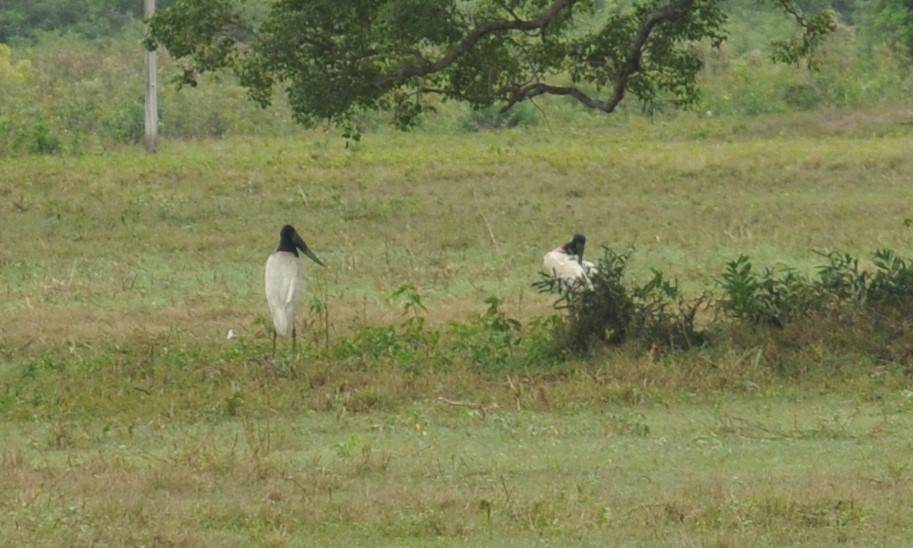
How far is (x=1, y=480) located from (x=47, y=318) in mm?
6134

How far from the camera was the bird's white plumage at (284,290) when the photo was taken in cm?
1216

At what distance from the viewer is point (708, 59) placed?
34.0 m

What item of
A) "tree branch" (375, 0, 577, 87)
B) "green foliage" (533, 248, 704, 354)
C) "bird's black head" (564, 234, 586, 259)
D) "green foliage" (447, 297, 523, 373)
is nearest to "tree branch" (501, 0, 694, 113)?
"tree branch" (375, 0, 577, 87)

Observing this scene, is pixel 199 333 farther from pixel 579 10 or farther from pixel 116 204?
pixel 116 204

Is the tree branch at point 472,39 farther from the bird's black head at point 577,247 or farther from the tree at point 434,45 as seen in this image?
the bird's black head at point 577,247

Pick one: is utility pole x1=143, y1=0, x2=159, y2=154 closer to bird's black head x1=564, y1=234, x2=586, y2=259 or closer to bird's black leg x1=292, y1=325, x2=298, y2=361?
bird's black head x1=564, y1=234, x2=586, y2=259

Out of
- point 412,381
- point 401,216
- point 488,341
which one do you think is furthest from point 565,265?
point 401,216

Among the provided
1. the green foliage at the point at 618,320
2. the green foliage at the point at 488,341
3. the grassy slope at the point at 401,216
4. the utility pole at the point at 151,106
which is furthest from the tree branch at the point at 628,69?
the utility pole at the point at 151,106

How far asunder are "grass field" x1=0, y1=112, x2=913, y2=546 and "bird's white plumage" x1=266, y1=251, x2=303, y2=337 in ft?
0.99

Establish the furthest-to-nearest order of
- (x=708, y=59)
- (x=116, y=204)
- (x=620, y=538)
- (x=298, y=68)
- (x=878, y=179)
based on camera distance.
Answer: (x=708, y=59) → (x=878, y=179) → (x=116, y=204) → (x=298, y=68) → (x=620, y=538)

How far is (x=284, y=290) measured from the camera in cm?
1238

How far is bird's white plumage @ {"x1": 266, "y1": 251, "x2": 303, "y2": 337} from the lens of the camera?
12.2m

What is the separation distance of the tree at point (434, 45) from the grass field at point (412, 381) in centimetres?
175

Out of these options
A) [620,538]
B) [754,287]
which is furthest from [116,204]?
[620,538]
